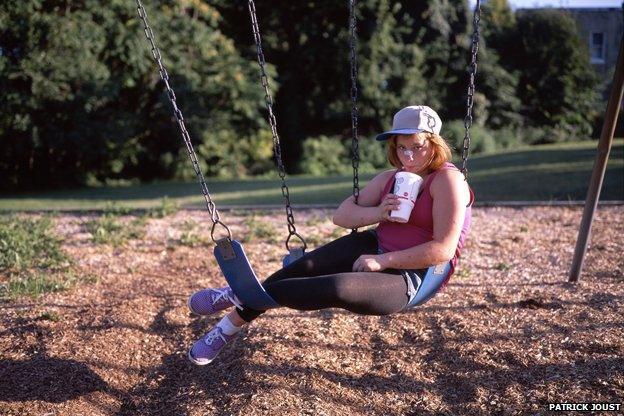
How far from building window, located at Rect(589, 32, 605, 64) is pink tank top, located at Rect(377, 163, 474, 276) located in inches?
1048

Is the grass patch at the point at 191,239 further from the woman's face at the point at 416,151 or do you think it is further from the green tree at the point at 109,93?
the green tree at the point at 109,93

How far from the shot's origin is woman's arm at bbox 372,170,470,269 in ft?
8.11

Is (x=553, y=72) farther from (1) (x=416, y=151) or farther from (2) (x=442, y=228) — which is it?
(2) (x=442, y=228)

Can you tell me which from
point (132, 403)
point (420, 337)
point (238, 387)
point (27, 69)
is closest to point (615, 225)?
point (420, 337)

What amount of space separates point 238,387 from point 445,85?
17.4 meters

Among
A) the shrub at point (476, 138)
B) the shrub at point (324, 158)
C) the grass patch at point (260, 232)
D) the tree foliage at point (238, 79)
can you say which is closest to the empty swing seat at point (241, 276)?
the grass patch at point (260, 232)

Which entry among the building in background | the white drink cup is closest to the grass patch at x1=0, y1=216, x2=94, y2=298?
the white drink cup

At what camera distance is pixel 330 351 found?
3.09 meters

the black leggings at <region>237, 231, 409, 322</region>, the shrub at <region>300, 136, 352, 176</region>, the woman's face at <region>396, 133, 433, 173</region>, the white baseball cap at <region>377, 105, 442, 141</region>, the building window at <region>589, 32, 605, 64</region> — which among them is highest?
the building window at <region>589, 32, 605, 64</region>

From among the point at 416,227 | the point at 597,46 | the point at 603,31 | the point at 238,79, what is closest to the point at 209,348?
the point at 416,227

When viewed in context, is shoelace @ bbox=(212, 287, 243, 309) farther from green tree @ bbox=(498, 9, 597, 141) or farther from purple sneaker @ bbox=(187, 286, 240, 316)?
green tree @ bbox=(498, 9, 597, 141)

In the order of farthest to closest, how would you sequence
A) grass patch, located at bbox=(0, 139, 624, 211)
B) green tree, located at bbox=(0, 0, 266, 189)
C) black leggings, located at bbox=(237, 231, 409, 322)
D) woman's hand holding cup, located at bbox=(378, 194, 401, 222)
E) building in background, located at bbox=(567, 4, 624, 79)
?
building in background, located at bbox=(567, 4, 624, 79), green tree, located at bbox=(0, 0, 266, 189), grass patch, located at bbox=(0, 139, 624, 211), woman's hand holding cup, located at bbox=(378, 194, 401, 222), black leggings, located at bbox=(237, 231, 409, 322)

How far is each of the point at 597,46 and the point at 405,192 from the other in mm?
27306

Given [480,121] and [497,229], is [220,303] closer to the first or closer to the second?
[497,229]
